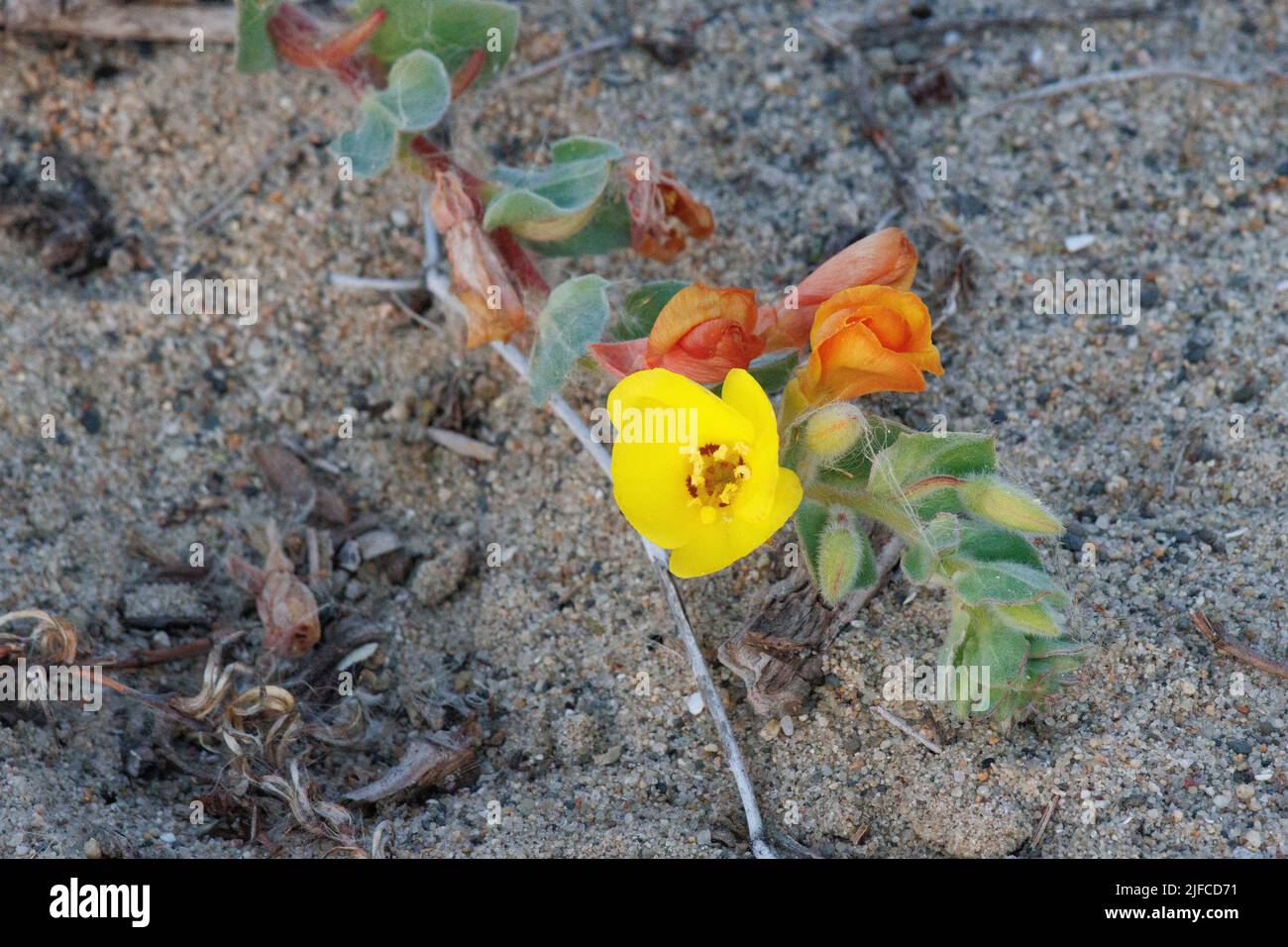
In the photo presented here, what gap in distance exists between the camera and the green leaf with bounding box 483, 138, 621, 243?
2943 mm

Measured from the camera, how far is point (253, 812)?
2609 millimetres

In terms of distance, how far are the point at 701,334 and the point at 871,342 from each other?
0.34 metres

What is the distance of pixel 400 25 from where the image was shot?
3195 millimetres

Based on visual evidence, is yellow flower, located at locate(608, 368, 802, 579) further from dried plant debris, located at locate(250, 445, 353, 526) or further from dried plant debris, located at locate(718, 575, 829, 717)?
dried plant debris, located at locate(250, 445, 353, 526)

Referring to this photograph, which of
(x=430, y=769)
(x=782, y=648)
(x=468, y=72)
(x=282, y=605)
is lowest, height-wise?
(x=430, y=769)

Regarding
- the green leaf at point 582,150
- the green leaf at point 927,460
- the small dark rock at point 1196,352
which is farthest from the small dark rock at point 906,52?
the green leaf at point 927,460

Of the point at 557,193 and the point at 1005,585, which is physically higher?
the point at 557,193

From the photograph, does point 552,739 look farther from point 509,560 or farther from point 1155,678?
point 1155,678

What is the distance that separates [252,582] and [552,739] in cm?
81

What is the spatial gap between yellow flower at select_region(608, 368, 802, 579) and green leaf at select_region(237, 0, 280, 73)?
1.61m

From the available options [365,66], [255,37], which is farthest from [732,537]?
[255,37]

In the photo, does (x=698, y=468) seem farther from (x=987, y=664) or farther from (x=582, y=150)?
(x=582, y=150)

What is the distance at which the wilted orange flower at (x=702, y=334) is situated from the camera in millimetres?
2452
